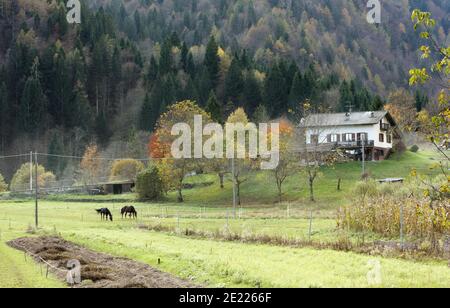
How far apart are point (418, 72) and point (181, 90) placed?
5015 inches

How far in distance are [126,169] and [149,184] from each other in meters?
15.1

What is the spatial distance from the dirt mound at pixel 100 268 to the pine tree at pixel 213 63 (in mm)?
116281

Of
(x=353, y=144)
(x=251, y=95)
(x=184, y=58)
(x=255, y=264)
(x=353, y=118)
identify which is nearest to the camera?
(x=255, y=264)

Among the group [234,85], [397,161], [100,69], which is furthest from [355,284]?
[100,69]

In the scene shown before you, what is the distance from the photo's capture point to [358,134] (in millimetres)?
90312

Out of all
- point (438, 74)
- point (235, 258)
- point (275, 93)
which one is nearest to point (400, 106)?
point (275, 93)

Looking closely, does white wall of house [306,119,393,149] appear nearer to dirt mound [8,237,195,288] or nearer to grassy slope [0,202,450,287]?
grassy slope [0,202,450,287]

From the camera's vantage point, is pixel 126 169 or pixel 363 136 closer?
pixel 363 136

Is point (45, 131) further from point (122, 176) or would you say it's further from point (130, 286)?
point (130, 286)

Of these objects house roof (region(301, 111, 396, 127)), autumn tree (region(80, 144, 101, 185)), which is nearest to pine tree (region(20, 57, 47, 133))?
autumn tree (region(80, 144, 101, 185))

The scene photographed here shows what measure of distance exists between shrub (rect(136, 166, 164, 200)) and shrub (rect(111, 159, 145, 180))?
40.7 ft

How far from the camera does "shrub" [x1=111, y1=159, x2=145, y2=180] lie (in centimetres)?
9031

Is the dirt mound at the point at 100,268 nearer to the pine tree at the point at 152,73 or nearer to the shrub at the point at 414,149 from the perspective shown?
the shrub at the point at 414,149

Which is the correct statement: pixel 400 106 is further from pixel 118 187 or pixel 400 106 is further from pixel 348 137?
pixel 118 187
